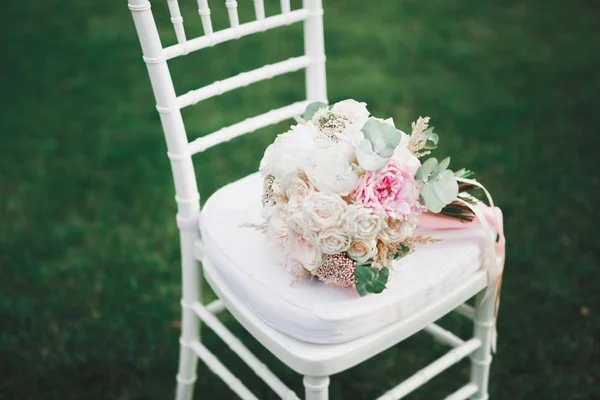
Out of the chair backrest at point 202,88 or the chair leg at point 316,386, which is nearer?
the chair leg at point 316,386

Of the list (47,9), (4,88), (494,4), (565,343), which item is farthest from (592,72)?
(47,9)

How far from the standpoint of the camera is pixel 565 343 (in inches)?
79.7

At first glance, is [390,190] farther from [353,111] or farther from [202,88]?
[202,88]

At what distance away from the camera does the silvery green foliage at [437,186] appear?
1198 millimetres

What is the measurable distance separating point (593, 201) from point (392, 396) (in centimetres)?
155

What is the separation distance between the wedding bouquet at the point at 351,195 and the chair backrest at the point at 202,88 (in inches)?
11.7

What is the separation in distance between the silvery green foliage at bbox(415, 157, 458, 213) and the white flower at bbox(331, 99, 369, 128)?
0.16 meters

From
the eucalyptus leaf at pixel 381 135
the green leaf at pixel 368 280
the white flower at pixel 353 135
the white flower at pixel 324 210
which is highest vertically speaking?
the eucalyptus leaf at pixel 381 135

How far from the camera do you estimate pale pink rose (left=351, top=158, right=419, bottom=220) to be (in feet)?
3.82

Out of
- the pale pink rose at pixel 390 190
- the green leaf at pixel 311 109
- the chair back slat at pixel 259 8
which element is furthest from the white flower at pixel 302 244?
the chair back slat at pixel 259 8

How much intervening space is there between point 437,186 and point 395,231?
11 cm

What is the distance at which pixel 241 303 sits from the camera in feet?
4.57

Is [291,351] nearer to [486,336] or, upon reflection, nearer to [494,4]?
[486,336]

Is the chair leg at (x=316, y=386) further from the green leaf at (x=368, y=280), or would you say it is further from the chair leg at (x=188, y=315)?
the chair leg at (x=188, y=315)
